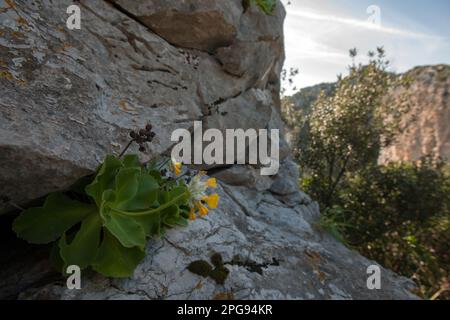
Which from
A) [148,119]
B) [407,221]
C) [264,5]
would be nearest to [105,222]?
[148,119]

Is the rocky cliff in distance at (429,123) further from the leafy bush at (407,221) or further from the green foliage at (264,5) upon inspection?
the green foliage at (264,5)

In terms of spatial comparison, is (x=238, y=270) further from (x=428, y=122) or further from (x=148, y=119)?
(x=428, y=122)

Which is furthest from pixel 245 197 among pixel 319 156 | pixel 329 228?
pixel 319 156

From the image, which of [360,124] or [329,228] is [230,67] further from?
[360,124]

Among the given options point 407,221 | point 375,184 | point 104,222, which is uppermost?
point 104,222

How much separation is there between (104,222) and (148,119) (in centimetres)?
131

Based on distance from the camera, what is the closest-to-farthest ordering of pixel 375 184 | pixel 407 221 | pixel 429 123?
pixel 407 221 < pixel 375 184 < pixel 429 123

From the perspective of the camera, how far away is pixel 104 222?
1639 millimetres

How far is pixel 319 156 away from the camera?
970cm

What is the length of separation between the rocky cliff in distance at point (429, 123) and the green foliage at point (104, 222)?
19.5 metres

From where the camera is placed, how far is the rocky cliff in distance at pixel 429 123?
1869 cm

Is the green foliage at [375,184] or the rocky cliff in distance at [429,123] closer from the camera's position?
the green foliage at [375,184]

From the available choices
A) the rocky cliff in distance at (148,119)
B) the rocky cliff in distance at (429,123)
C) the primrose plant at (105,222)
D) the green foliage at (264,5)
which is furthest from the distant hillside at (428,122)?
the primrose plant at (105,222)

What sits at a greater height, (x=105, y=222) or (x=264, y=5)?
(x=264, y=5)
